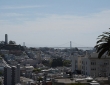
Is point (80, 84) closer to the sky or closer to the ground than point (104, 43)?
closer to the ground

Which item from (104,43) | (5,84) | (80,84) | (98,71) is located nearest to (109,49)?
(104,43)

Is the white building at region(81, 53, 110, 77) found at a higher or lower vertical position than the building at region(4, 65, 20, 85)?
higher

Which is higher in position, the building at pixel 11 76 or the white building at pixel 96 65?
the white building at pixel 96 65

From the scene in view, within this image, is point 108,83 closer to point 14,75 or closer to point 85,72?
point 85,72

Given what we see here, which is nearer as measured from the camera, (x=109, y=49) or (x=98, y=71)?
(x=109, y=49)

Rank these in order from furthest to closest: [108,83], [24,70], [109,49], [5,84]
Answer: [24,70] → [5,84] → [108,83] → [109,49]

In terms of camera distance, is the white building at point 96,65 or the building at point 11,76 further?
the building at point 11,76

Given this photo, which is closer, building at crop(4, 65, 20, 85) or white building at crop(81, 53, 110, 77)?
white building at crop(81, 53, 110, 77)

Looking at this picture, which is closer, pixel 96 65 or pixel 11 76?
pixel 96 65

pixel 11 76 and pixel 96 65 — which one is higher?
pixel 96 65

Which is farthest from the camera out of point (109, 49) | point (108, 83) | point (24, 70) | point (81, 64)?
point (24, 70)
